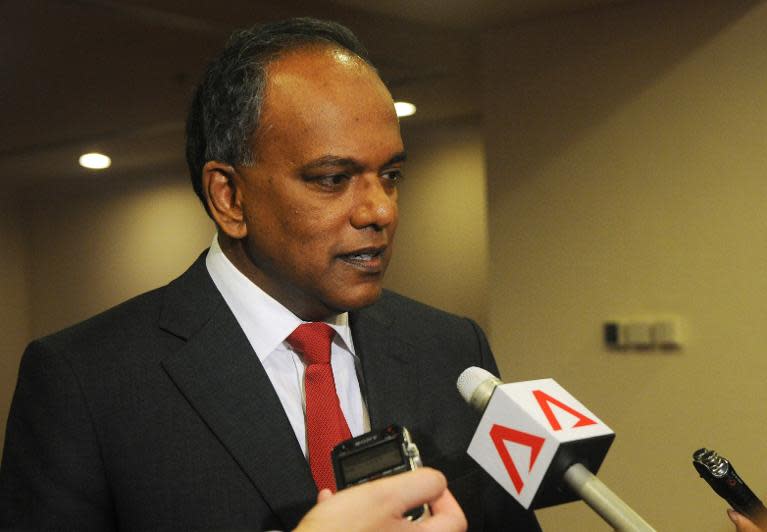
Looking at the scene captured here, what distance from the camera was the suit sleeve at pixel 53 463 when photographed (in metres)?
1.06

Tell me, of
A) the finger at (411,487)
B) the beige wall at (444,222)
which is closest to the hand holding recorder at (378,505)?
the finger at (411,487)

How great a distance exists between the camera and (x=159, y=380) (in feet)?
3.76

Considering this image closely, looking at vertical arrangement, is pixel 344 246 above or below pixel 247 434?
above

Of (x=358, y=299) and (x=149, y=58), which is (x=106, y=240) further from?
(x=358, y=299)

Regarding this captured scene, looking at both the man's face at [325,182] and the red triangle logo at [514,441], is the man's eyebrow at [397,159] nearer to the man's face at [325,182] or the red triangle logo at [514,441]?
the man's face at [325,182]

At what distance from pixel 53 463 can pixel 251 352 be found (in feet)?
0.88

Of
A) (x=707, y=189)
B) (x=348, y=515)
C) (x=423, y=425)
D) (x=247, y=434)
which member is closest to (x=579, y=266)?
(x=707, y=189)

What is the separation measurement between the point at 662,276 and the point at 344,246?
226cm

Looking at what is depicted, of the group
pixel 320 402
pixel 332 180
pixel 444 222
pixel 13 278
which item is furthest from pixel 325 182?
pixel 13 278

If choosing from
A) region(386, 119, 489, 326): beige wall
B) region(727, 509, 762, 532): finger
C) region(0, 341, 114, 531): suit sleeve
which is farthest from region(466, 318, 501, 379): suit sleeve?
region(386, 119, 489, 326): beige wall

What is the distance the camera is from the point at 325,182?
3.78 ft

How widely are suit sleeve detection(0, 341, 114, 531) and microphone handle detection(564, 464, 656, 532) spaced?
588 mm

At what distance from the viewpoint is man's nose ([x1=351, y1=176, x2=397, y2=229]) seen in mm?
1147

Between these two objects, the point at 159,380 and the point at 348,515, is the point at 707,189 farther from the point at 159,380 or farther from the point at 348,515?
the point at 348,515
